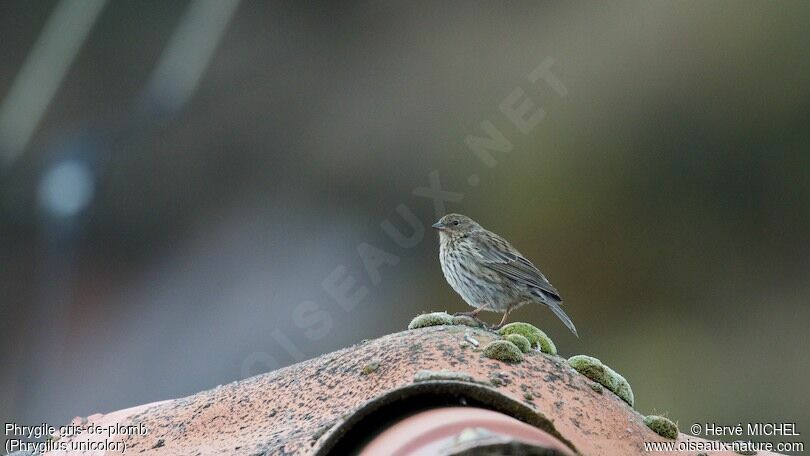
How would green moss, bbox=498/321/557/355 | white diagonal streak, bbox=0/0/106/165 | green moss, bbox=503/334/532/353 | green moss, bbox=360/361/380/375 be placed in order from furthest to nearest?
white diagonal streak, bbox=0/0/106/165 → green moss, bbox=498/321/557/355 → green moss, bbox=503/334/532/353 → green moss, bbox=360/361/380/375

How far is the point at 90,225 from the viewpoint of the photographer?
1255 cm

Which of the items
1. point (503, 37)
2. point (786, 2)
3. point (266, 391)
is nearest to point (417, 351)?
point (266, 391)

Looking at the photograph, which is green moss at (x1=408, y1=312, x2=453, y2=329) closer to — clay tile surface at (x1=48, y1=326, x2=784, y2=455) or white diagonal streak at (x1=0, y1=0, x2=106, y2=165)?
clay tile surface at (x1=48, y1=326, x2=784, y2=455)

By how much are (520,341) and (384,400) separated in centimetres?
96

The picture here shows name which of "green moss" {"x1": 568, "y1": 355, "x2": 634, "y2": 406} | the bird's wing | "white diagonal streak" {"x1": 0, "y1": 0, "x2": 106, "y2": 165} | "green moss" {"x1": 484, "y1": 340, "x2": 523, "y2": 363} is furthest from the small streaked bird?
→ "white diagonal streak" {"x1": 0, "y1": 0, "x2": 106, "y2": 165}

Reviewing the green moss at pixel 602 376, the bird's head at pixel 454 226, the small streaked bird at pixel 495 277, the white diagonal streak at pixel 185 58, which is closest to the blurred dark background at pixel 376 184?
the white diagonal streak at pixel 185 58

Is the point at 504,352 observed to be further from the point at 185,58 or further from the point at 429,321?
the point at 185,58

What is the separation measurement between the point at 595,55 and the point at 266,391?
33.0ft

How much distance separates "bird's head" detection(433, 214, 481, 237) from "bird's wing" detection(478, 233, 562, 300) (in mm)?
261

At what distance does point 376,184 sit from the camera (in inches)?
469

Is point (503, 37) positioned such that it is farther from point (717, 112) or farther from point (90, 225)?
point (90, 225)

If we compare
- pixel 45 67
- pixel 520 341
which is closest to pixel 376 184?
pixel 45 67

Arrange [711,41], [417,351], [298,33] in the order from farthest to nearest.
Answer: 1. [298,33]
2. [711,41]
3. [417,351]

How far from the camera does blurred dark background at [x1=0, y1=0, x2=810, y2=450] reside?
37.3ft
